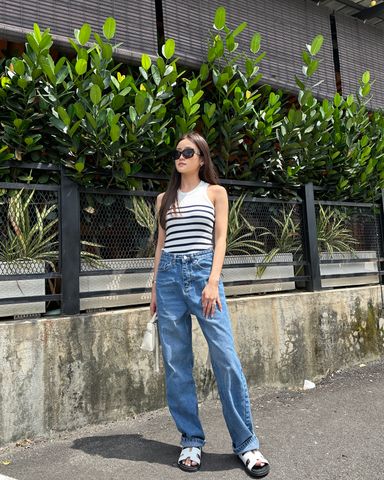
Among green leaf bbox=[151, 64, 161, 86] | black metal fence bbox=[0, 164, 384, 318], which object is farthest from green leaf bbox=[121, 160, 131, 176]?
green leaf bbox=[151, 64, 161, 86]

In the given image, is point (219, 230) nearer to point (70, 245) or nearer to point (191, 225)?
point (191, 225)

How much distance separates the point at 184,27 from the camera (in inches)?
168

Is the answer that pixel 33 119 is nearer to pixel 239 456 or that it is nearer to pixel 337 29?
pixel 239 456

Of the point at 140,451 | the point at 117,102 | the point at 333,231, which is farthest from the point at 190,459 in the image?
the point at 333,231

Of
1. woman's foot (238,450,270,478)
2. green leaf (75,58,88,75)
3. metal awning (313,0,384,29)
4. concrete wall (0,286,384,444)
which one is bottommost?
woman's foot (238,450,270,478)

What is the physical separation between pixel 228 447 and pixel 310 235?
262cm

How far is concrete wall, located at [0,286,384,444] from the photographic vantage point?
287cm

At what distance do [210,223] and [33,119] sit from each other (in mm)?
1717

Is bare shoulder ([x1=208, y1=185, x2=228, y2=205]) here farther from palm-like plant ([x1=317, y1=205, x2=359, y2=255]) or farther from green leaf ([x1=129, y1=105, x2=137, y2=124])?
palm-like plant ([x1=317, y1=205, x2=359, y2=255])

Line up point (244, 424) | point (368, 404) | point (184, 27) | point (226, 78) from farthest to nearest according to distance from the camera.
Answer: point (184, 27) → point (226, 78) → point (368, 404) → point (244, 424)

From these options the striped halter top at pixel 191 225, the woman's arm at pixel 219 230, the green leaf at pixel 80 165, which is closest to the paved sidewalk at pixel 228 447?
the woman's arm at pixel 219 230

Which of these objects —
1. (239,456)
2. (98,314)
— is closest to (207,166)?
(98,314)

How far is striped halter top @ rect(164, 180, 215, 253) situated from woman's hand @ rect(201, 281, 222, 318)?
231 millimetres

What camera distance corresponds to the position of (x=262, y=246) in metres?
4.43
